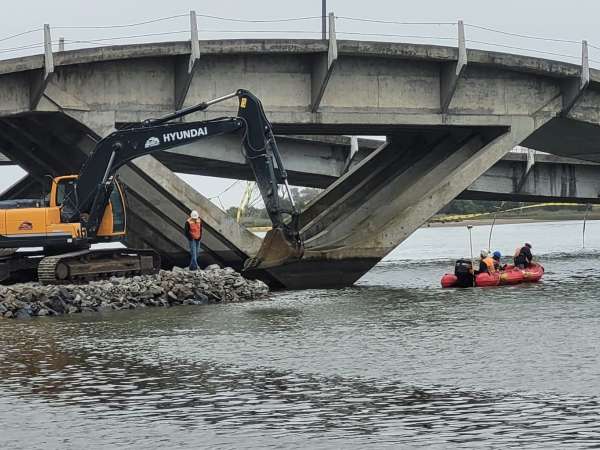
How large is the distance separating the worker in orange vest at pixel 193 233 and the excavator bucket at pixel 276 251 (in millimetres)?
1454

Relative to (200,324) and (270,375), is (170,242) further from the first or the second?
(270,375)

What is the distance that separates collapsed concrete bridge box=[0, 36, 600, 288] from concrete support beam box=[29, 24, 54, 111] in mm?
46

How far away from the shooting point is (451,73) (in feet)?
127

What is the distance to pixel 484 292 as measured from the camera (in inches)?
1350

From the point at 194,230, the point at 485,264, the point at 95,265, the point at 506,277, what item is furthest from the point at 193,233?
the point at 506,277

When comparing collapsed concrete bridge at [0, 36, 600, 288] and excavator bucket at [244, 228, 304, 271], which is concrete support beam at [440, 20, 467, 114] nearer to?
collapsed concrete bridge at [0, 36, 600, 288]

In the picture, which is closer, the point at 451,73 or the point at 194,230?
the point at 194,230

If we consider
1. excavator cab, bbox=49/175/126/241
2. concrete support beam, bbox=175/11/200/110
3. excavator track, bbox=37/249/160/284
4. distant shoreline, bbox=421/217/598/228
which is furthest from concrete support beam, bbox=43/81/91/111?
distant shoreline, bbox=421/217/598/228

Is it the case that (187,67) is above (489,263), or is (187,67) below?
above

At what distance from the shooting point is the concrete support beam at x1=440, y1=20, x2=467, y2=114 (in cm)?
3847

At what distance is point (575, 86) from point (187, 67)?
13.0 meters

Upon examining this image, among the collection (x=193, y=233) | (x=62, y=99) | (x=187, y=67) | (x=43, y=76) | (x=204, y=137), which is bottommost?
(x=193, y=233)

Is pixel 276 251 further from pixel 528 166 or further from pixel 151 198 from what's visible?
pixel 528 166

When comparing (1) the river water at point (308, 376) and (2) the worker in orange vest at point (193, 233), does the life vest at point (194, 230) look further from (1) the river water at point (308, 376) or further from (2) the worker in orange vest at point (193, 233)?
(1) the river water at point (308, 376)
